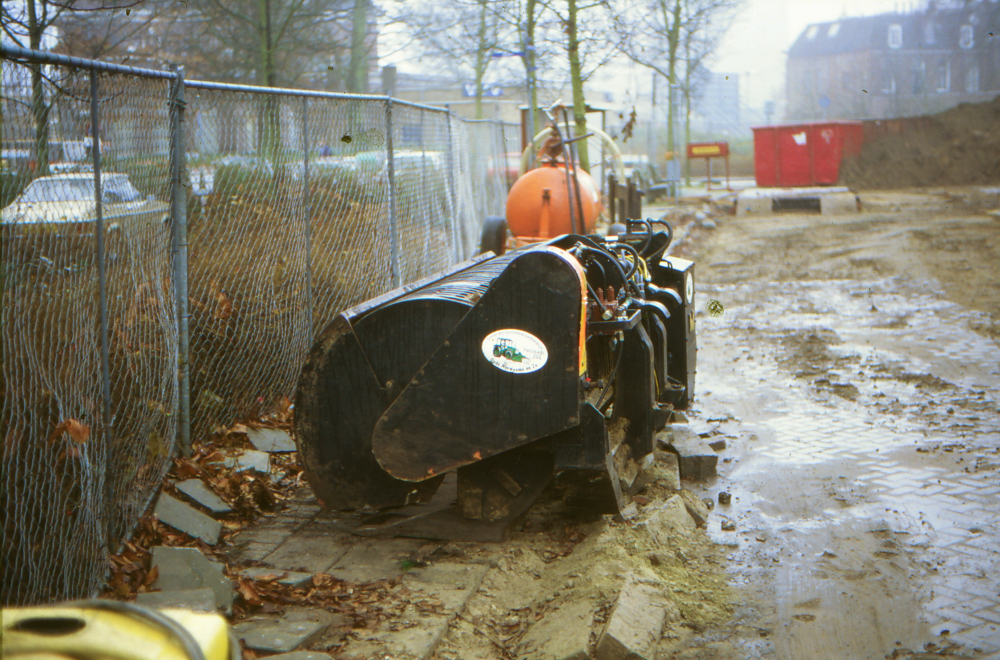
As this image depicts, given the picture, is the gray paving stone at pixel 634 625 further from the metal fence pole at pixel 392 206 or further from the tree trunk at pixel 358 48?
the tree trunk at pixel 358 48

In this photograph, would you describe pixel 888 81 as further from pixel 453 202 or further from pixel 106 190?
pixel 106 190

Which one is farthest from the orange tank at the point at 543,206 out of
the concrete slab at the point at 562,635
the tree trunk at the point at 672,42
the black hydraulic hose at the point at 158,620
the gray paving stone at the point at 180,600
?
the tree trunk at the point at 672,42

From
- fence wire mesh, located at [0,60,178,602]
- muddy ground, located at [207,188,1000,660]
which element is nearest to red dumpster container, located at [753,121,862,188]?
muddy ground, located at [207,188,1000,660]

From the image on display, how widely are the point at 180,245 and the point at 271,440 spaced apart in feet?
4.91

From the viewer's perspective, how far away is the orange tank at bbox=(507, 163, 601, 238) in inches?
468

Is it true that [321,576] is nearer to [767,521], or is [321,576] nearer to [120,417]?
[120,417]

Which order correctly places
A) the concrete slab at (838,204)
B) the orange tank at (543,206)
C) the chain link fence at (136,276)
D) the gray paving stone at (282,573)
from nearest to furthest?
the chain link fence at (136,276)
the gray paving stone at (282,573)
the orange tank at (543,206)
the concrete slab at (838,204)

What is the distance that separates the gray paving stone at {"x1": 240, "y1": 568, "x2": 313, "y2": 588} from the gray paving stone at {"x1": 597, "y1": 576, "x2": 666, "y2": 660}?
137cm

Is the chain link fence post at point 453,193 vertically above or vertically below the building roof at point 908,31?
below

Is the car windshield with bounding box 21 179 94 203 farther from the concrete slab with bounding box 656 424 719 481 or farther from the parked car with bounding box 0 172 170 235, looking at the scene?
the concrete slab with bounding box 656 424 719 481

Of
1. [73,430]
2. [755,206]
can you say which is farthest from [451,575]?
[755,206]

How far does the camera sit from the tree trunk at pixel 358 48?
59.3 ft

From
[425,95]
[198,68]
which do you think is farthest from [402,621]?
[425,95]

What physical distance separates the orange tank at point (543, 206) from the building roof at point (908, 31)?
37.5 meters
